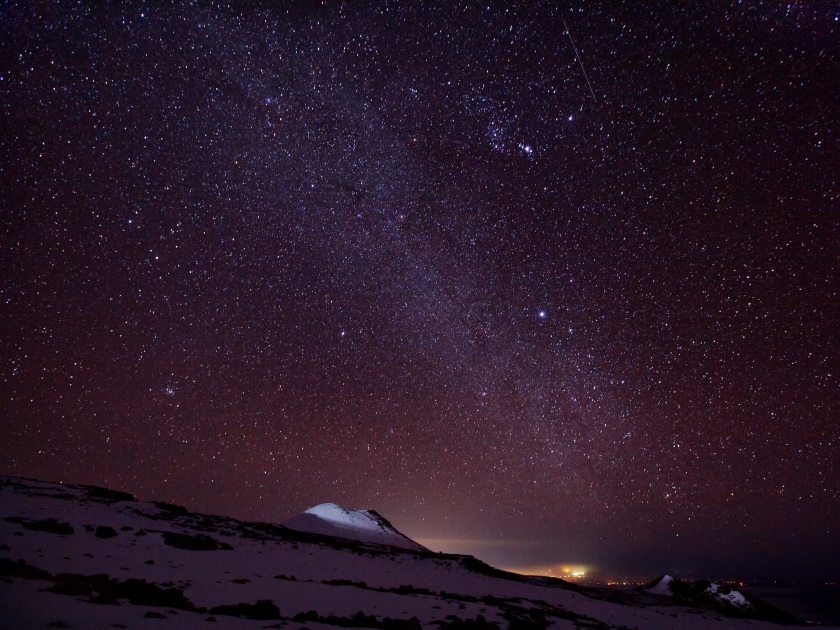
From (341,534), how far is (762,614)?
3434 centimetres

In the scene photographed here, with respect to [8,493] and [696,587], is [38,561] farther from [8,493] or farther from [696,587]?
[696,587]

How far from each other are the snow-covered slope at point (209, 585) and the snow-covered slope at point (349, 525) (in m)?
22.3

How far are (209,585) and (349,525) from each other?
38.6 metres

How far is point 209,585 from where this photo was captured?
9.98 m

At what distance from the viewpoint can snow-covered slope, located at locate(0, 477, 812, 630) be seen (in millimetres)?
6281

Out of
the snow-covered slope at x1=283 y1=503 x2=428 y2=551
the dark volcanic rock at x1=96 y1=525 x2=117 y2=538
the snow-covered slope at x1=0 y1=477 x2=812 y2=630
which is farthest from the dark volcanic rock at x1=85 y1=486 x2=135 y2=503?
the snow-covered slope at x1=283 y1=503 x2=428 y2=551

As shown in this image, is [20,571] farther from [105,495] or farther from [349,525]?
[349,525]

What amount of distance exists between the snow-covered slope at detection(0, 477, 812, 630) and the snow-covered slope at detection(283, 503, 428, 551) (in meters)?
22.3

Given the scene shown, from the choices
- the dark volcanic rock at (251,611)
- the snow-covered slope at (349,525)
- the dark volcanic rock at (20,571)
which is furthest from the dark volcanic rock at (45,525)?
the snow-covered slope at (349,525)

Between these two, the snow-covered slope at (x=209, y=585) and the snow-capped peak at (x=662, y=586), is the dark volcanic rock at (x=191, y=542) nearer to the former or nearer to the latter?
the snow-covered slope at (x=209, y=585)

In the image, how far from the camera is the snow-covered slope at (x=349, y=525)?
4317 cm

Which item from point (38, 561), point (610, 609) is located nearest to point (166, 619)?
point (38, 561)

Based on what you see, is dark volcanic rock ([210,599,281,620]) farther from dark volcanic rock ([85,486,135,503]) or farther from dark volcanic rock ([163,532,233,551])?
dark volcanic rock ([85,486,135,503])

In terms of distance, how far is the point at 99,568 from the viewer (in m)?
9.39
